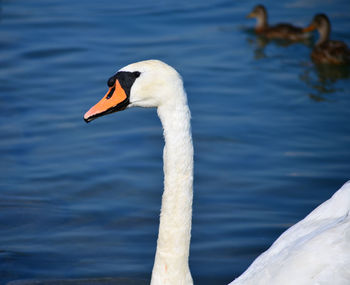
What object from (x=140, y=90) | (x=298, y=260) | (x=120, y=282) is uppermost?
(x=140, y=90)

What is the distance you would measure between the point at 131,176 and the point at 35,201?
3.74 ft

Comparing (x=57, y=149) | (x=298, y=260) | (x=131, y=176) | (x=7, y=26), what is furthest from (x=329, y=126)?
(x=7, y=26)

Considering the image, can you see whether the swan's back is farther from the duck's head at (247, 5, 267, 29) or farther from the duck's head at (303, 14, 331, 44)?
the duck's head at (247, 5, 267, 29)

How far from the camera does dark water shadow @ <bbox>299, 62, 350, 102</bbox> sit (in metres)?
10.9

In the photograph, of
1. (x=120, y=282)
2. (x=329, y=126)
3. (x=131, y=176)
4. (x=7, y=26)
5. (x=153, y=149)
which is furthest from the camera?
(x=7, y=26)

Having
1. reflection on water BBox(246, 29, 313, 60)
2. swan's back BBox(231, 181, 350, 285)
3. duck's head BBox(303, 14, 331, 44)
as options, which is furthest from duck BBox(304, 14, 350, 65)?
swan's back BBox(231, 181, 350, 285)

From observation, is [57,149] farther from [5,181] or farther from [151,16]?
[151,16]

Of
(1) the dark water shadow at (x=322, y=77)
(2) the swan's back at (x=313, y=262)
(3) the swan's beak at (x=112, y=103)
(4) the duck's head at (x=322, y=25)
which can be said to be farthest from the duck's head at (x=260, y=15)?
(3) the swan's beak at (x=112, y=103)

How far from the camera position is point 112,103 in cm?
463

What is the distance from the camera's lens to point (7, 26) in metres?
13.6

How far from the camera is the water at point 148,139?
6.79m

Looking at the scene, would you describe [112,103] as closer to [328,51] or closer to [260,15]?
[328,51]

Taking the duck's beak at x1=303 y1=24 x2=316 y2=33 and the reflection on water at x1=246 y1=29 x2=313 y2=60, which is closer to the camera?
the duck's beak at x1=303 y1=24 x2=316 y2=33

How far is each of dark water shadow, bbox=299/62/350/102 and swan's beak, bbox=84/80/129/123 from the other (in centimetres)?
642
